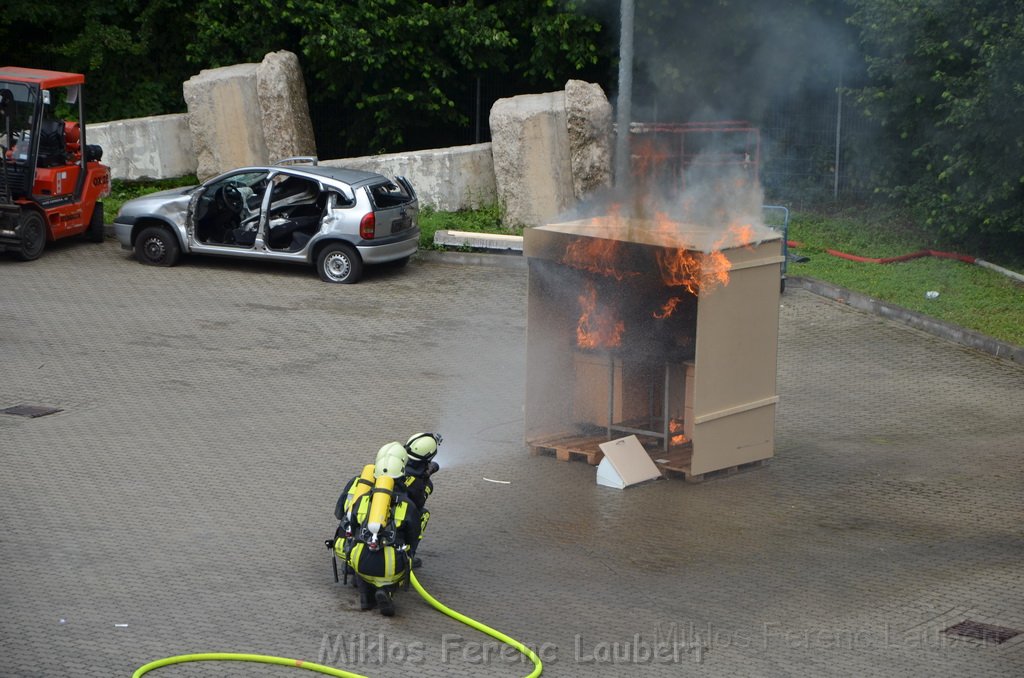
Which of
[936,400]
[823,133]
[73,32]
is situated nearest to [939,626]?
[936,400]

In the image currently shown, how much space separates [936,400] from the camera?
42.7 feet

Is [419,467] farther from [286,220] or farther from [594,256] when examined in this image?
[286,220]

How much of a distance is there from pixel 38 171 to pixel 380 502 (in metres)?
12.7

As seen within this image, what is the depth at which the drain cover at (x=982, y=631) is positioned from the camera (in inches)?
302

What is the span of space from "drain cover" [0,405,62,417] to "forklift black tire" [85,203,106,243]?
8070 millimetres

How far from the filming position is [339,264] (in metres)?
17.3

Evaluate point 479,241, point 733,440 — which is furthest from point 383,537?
point 479,241

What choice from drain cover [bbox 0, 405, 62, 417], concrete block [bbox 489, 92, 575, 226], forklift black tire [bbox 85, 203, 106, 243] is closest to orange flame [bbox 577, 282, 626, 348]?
drain cover [bbox 0, 405, 62, 417]

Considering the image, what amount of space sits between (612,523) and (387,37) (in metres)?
15.6

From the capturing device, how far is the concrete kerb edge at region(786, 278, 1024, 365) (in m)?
14.6

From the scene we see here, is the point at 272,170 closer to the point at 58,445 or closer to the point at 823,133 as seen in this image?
the point at 58,445

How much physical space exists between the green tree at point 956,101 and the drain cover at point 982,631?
10662 mm

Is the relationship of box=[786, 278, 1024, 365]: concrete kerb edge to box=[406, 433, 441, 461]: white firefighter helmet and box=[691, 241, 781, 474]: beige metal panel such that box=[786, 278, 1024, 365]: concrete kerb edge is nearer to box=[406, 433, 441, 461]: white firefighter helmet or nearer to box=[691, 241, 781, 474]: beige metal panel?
box=[691, 241, 781, 474]: beige metal panel

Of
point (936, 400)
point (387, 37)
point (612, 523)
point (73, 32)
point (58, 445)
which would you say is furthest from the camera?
point (73, 32)
